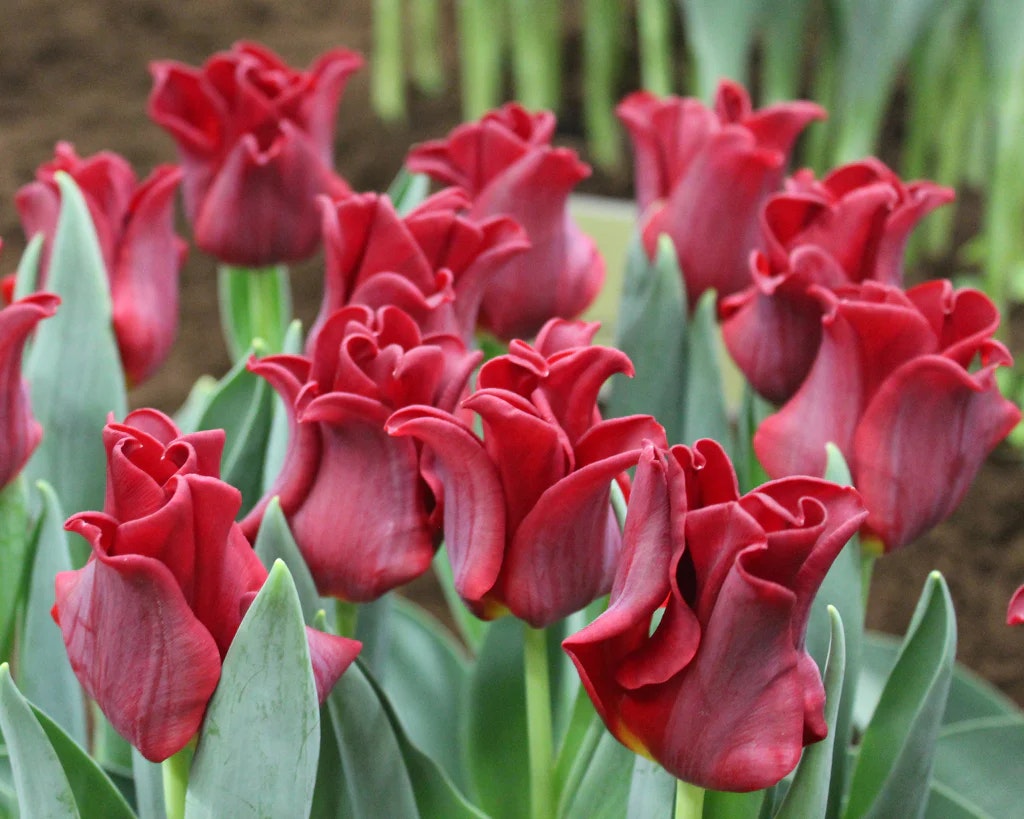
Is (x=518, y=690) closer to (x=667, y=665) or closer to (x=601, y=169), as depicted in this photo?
(x=667, y=665)

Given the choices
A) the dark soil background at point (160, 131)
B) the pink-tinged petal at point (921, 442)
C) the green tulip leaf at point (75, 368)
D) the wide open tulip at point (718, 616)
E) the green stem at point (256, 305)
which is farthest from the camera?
the dark soil background at point (160, 131)

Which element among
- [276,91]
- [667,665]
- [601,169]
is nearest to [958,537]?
[601,169]

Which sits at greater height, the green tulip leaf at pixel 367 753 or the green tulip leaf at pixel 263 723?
the green tulip leaf at pixel 263 723

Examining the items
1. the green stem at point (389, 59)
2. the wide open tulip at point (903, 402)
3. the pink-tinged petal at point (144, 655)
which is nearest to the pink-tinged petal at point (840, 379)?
the wide open tulip at point (903, 402)

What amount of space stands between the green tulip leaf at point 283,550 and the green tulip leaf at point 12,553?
0.14 meters

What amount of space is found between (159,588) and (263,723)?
0.14 feet

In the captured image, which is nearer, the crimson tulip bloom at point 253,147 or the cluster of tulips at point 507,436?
the cluster of tulips at point 507,436

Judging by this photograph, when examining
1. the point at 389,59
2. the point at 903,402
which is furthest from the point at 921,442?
the point at 389,59

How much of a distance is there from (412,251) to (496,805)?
0.24 metres

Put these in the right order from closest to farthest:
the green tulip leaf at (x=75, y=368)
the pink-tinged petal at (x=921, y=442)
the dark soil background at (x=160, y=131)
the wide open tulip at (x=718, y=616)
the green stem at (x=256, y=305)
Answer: the wide open tulip at (x=718, y=616) < the pink-tinged petal at (x=921, y=442) < the green tulip leaf at (x=75, y=368) < the green stem at (x=256, y=305) < the dark soil background at (x=160, y=131)

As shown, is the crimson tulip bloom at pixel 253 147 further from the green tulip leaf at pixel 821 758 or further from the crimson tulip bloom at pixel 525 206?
the green tulip leaf at pixel 821 758

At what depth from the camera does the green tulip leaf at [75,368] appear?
1.68ft

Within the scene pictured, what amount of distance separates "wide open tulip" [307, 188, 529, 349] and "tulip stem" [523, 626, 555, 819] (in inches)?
3.8

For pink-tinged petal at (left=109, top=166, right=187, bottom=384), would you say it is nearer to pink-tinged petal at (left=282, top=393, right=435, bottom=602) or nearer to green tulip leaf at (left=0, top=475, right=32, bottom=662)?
green tulip leaf at (left=0, top=475, right=32, bottom=662)
